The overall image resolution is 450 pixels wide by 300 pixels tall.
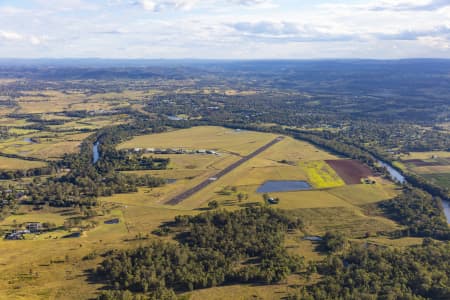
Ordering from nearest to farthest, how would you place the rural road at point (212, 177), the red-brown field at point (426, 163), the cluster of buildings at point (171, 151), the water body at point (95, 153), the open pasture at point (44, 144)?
the rural road at point (212, 177)
the red-brown field at point (426, 163)
the water body at point (95, 153)
the open pasture at point (44, 144)
the cluster of buildings at point (171, 151)

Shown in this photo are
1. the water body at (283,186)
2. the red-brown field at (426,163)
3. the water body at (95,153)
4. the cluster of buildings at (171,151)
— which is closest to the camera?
the water body at (283,186)

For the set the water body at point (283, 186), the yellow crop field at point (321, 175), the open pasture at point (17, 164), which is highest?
the open pasture at point (17, 164)

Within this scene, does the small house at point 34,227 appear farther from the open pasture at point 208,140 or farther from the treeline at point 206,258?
the open pasture at point 208,140

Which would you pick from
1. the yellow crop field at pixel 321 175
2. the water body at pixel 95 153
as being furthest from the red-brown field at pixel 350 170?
the water body at pixel 95 153

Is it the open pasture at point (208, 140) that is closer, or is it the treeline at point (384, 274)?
the treeline at point (384, 274)

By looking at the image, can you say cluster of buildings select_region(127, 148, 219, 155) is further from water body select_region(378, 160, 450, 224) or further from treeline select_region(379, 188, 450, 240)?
treeline select_region(379, 188, 450, 240)

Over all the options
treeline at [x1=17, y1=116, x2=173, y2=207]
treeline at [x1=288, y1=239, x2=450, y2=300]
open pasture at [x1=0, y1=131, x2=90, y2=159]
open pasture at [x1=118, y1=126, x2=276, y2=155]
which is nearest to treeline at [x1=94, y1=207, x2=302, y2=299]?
treeline at [x1=288, y1=239, x2=450, y2=300]

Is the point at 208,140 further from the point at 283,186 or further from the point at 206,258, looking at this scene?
the point at 206,258

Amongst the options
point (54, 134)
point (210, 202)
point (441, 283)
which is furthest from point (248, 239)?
point (54, 134)
